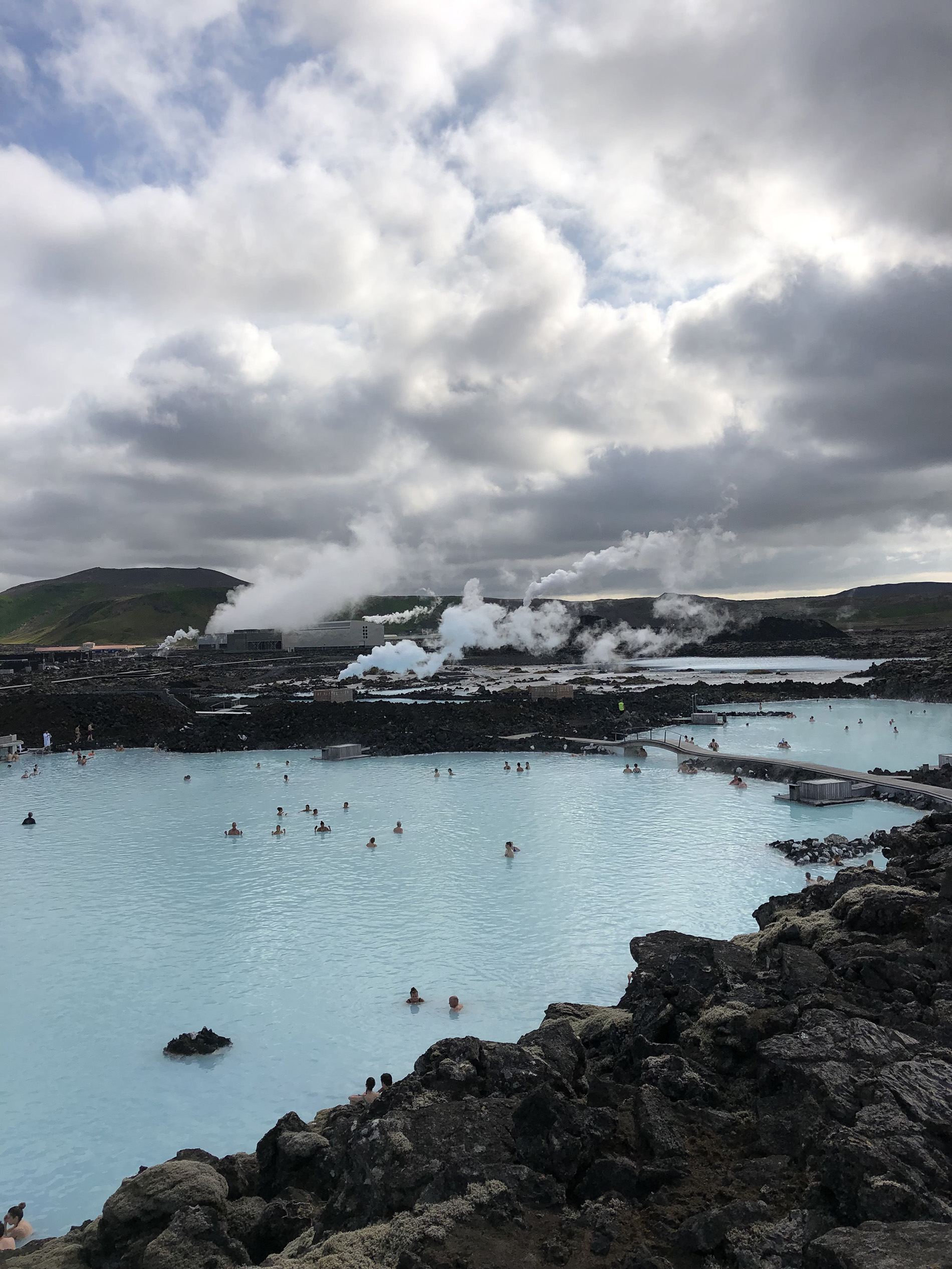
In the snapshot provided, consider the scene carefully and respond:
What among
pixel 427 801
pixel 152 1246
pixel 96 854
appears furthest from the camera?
pixel 427 801

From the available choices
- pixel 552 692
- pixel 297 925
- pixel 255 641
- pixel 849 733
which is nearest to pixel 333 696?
pixel 552 692

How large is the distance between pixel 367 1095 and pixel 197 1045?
141 inches

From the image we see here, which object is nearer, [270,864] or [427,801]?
[270,864]

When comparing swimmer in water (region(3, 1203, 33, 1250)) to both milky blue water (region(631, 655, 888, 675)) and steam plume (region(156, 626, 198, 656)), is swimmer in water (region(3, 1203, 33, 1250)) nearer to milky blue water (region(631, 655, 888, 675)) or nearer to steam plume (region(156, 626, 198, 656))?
milky blue water (region(631, 655, 888, 675))

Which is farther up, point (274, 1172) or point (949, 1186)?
point (949, 1186)

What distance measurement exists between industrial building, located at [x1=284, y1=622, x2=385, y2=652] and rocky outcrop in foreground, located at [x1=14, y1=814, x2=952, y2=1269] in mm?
114779

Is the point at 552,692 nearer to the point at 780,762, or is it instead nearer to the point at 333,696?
the point at 333,696

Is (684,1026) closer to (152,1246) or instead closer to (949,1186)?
(949,1186)

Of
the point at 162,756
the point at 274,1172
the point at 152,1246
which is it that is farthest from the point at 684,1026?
the point at 162,756

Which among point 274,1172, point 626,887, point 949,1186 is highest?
point 949,1186

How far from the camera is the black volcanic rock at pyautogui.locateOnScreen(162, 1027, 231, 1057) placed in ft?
37.8

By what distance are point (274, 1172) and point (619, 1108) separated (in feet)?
10.7

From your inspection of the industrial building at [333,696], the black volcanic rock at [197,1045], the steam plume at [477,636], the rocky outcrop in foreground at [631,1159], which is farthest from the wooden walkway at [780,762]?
the steam plume at [477,636]

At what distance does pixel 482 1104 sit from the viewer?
21.8 feet
